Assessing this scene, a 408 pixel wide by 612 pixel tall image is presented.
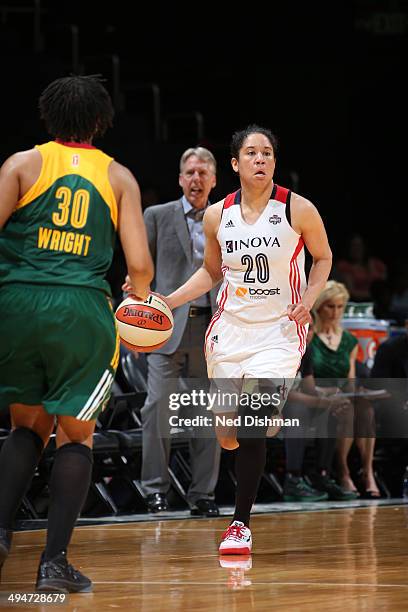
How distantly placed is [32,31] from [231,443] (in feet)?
24.2

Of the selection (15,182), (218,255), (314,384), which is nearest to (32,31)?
(314,384)

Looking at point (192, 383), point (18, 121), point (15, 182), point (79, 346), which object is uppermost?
point (18, 121)

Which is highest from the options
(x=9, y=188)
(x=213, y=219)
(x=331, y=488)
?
(x=9, y=188)

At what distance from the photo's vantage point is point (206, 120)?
1316 centimetres

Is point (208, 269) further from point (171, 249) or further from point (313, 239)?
point (171, 249)

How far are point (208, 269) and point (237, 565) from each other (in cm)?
140

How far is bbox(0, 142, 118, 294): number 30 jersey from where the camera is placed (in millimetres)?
3492

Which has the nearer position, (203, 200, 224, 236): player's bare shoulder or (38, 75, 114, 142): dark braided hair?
(38, 75, 114, 142): dark braided hair

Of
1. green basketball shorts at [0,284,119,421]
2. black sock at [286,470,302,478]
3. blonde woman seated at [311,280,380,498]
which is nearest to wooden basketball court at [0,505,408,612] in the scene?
green basketball shorts at [0,284,119,421]

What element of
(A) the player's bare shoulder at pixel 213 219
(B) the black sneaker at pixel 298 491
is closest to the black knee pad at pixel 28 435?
(A) the player's bare shoulder at pixel 213 219

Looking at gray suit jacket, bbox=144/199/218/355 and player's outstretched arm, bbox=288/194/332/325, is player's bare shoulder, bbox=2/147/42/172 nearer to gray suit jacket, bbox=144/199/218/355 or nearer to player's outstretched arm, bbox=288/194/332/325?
player's outstretched arm, bbox=288/194/332/325

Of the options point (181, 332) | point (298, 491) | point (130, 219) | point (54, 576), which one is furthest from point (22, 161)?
point (298, 491)

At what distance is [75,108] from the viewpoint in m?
3.60

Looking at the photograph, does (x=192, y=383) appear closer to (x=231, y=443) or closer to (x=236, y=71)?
(x=231, y=443)
